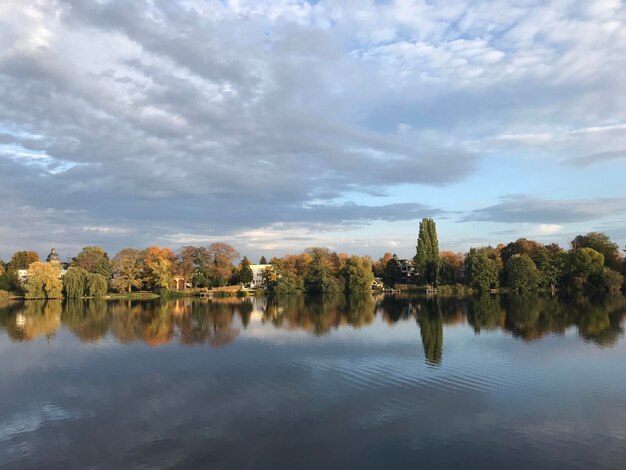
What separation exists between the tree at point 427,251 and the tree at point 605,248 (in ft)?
64.5

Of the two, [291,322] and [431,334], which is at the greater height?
[431,334]

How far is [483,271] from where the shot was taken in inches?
2475

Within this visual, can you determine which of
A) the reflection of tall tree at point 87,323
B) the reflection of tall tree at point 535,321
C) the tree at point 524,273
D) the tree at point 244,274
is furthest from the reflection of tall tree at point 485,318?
the tree at point 244,274

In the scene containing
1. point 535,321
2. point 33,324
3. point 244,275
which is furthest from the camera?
point 244,275

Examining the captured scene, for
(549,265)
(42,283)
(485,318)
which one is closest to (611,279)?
(549,265)

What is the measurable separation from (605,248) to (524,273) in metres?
13.3

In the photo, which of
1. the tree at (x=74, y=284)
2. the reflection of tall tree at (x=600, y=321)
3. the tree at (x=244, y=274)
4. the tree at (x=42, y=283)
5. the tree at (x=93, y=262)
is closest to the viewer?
the reflection of tall tree at (x=600, y=321)

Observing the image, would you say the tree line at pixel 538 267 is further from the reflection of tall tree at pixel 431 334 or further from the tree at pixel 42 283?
the tree at pixel 42 283

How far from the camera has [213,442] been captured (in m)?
9.98

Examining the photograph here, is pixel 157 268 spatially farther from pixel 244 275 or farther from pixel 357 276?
pixel 357 276

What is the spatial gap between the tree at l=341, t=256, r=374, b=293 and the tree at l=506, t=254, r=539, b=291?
2171cm

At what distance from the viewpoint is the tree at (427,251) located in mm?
72250

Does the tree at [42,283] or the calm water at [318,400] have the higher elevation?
the tree at [42,283]

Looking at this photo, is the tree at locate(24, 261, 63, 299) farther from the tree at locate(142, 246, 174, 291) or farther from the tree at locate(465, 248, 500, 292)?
the tree at locate(465, 248, 500, 292)
